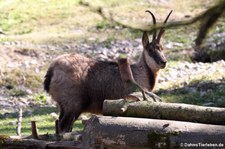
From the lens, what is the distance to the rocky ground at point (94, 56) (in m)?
13.6

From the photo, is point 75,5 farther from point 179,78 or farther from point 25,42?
point 179,78

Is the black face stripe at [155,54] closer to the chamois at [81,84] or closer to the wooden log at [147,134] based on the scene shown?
the chamois at [81,84]

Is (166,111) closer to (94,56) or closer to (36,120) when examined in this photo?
→ (36,120)

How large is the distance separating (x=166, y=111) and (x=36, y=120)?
6060 millimetres

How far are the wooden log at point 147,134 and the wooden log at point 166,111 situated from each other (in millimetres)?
191

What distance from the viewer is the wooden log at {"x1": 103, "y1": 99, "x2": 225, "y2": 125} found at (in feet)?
18.5

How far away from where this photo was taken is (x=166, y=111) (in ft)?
18.9

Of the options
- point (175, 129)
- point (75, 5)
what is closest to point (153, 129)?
point (175, 129)

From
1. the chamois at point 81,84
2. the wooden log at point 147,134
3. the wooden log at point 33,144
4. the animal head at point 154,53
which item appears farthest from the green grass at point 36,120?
the wooden log at point 147,134

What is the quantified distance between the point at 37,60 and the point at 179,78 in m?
4.48

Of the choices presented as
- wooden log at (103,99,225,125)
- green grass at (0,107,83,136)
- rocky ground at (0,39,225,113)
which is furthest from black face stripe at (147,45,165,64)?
wooden log at (103,99,225,125)

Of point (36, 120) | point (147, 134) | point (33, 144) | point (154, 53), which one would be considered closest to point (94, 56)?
point (36, 120)

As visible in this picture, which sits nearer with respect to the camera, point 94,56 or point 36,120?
point 36,120

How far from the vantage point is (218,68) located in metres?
14.8
